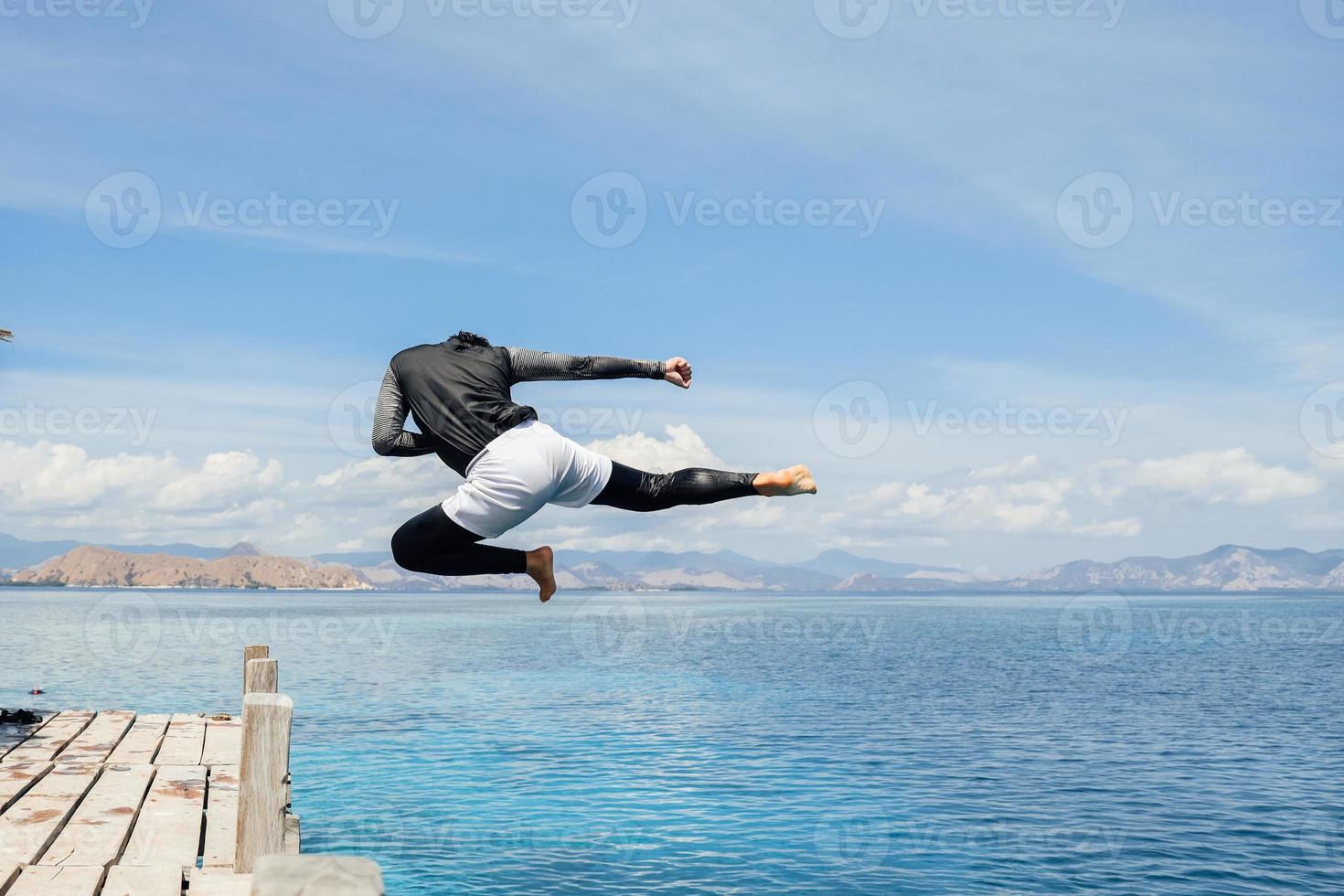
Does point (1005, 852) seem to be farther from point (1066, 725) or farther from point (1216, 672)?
point (1216, 672)

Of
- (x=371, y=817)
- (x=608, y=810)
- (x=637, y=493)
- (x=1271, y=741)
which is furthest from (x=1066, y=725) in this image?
(x=637, y=493)

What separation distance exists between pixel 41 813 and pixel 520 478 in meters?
8.67

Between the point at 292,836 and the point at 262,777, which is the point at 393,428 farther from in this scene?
the point at 292,836

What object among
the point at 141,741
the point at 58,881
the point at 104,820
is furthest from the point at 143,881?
the point at 141,741

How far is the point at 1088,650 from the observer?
99250 mm

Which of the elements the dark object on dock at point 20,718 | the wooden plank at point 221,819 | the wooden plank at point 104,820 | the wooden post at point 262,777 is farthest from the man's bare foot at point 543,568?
the dark object on dock at point 20,718

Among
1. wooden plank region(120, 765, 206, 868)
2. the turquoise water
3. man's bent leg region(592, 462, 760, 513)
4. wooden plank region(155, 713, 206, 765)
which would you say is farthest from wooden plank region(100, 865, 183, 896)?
the turquoise water

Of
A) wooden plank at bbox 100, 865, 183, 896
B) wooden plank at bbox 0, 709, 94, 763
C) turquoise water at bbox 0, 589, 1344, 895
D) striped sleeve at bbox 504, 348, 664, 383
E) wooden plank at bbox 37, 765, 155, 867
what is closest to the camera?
striped sleeve at bbox 504, 348, 664, 383

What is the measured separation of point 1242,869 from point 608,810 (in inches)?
635

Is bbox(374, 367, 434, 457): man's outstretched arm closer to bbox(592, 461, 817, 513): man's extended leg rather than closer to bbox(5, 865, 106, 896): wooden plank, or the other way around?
bbox(592, 461, 817, 513): man's extended leg

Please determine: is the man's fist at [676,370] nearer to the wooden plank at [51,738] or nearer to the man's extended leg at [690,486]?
the man's extended leg at [690,486]

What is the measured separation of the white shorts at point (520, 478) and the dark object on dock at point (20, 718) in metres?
14.9

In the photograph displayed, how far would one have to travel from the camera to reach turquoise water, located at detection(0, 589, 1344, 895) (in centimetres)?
2412

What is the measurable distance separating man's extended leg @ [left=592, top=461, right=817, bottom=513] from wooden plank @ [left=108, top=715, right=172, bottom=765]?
1141 cm
